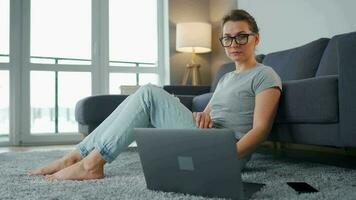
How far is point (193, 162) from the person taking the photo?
109 centimetres

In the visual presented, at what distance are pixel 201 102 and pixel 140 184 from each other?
1315 mm

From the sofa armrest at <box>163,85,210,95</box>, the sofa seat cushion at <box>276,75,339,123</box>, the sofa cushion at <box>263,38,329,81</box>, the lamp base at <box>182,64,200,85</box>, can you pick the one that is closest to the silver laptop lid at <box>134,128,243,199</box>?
the sofa seat cushion at <box>276,75,339,123</box>

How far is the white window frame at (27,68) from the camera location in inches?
156

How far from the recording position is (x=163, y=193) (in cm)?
117

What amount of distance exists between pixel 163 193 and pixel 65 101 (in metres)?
3.39

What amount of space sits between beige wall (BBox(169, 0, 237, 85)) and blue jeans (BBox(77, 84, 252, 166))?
2913mm

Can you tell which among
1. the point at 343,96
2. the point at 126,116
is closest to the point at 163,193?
the point at 126,116

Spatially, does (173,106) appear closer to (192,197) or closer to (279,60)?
(192,197)

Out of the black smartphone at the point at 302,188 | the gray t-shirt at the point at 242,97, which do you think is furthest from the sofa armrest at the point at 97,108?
the black smartphone at the point at 302,188

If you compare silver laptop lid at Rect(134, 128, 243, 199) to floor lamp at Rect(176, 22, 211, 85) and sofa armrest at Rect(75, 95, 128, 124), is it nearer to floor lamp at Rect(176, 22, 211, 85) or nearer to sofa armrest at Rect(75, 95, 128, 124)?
sofa armrest at Rect(75, 95, 128, 124)

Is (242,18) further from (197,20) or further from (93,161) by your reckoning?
(197,20)

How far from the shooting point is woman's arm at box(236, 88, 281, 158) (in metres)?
1.21

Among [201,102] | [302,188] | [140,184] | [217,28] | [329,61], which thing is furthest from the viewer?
[217,28]

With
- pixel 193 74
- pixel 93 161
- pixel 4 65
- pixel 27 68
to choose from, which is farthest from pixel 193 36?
pixel 93 161
